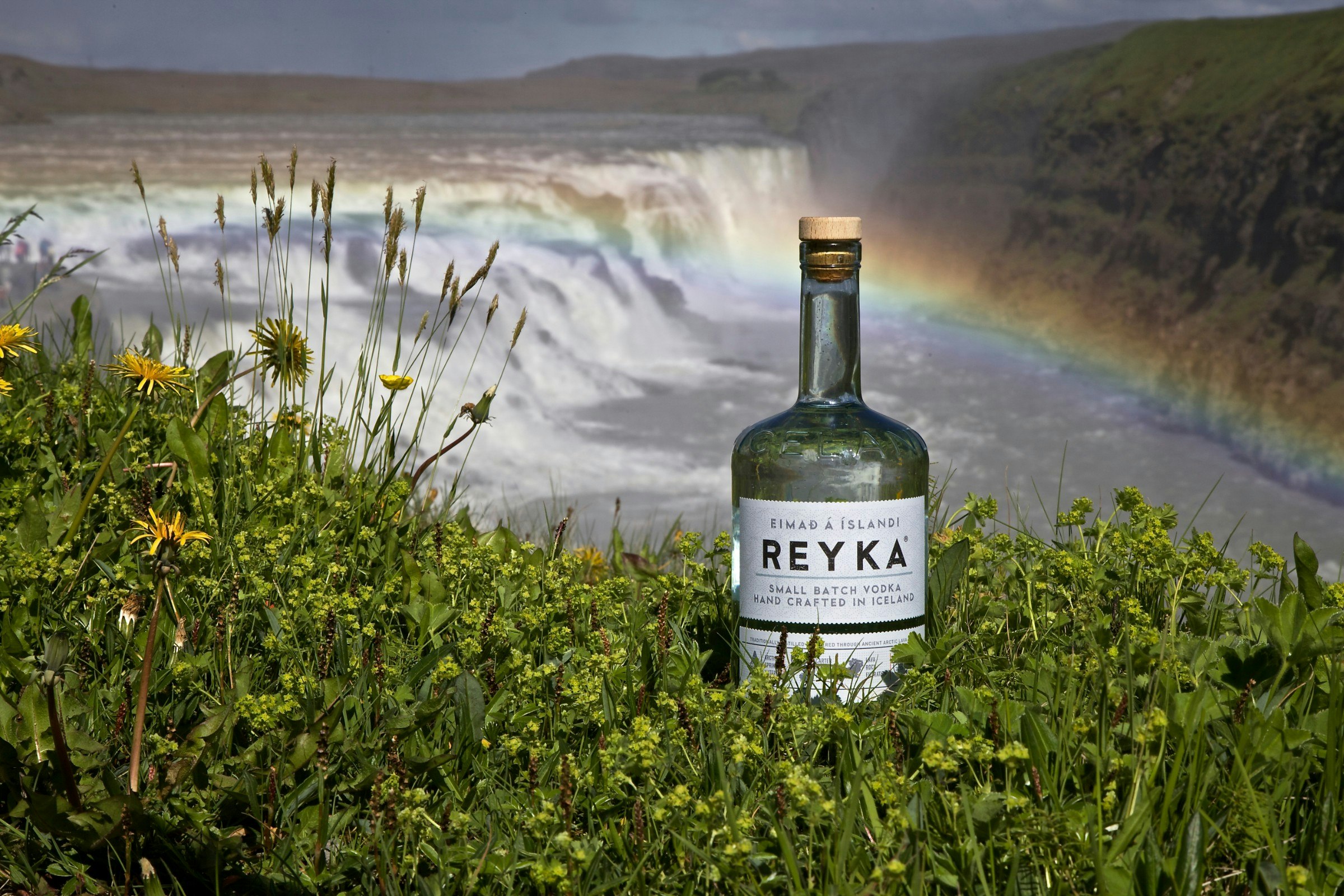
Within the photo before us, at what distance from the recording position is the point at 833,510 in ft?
7.13

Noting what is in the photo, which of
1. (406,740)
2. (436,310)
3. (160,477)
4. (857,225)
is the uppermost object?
(857,225)

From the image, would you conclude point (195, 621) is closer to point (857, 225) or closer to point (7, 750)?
point (7, 750)

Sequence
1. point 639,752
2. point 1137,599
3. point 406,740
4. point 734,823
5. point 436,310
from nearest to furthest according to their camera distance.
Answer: point 734,823 < point 639,752 < point 406,740 < point 1137,599 < point 436,310

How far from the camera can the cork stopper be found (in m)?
2.17

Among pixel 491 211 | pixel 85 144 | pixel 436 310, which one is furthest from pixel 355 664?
pixel 85 144

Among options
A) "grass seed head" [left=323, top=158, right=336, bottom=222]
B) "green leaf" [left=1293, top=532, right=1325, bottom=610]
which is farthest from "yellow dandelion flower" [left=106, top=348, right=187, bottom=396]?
"green leaf" [left=1293, top=532, right=1325, bottom=610]

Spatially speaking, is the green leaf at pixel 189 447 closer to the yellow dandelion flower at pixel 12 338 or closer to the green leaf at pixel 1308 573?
the yellow dandelion flower at pixel 12 338

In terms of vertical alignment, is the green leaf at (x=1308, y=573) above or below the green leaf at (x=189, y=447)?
below

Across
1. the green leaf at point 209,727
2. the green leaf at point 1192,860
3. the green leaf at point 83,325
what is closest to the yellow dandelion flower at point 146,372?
the green leaf at point 209,727

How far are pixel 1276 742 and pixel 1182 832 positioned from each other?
34 cm

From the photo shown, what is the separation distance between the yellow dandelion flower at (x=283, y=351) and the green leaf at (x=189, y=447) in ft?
0.88

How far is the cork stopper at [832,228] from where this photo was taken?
7.13ft

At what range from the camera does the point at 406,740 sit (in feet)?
6.44

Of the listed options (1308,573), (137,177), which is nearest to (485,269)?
(137,177)
